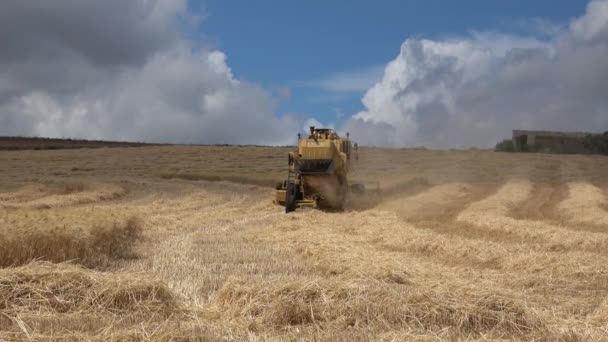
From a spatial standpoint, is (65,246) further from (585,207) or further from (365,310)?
(585,207)

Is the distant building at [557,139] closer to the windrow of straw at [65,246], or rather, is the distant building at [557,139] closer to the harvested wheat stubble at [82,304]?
the windrow of straw at [65,246]

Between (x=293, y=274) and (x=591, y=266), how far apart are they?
15.1 feet

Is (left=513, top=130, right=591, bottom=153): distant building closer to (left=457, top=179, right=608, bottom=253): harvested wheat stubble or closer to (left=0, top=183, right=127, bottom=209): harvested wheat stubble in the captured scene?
(left=0, top=183, right=127, bottom=209): harvested wheat stubble

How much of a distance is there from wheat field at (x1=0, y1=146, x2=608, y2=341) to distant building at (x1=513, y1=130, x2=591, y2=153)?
5477cm

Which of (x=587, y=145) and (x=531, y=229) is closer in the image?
(x=531, y=229)

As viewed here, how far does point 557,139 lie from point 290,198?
67.6 metres

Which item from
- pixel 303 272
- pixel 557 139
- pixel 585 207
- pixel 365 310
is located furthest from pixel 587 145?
pixel 365 310

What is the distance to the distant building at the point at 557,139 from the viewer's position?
264 ft

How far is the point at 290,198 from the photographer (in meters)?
25.7

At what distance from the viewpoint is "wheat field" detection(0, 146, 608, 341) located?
24.1ft

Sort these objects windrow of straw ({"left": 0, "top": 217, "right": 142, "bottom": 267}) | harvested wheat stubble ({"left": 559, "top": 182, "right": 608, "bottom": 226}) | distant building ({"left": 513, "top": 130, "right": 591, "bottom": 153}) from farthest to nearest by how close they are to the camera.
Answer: distant building ({"left": 513, "top": 130, "right": 591, "bottom": 153}) → harvested wheat stubble ({"left": 559, "top": 182, "right": 608, "bottom": 226}) → windrow of straw ({"left": 0, "top": 217, "right": 142, "bottom": 267})

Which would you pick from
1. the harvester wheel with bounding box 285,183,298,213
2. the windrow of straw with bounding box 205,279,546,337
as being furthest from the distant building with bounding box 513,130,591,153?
the windrow of straw with bounding box 205,279,546,337

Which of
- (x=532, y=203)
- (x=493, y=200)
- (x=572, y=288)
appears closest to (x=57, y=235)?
(x=572, y=288)

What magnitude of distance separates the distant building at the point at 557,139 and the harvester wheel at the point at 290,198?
184 ft
